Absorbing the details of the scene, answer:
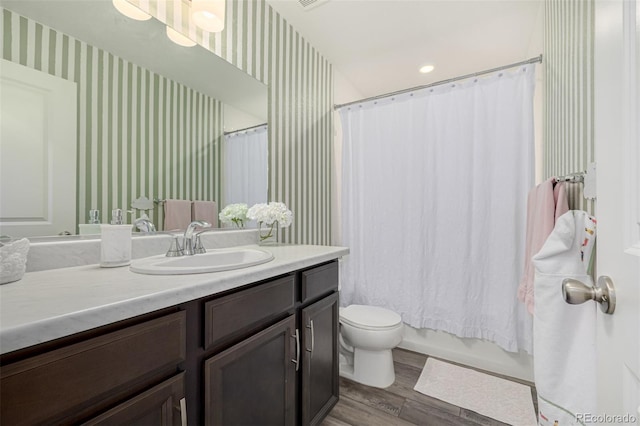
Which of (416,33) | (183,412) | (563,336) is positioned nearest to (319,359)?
(183,412)

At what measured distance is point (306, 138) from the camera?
2146 millimetres

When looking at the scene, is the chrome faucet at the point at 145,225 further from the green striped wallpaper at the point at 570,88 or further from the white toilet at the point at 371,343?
the green striped wallpaper at the point at 570,88

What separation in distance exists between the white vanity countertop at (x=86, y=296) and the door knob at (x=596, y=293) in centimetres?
79

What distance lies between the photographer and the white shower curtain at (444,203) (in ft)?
5.85

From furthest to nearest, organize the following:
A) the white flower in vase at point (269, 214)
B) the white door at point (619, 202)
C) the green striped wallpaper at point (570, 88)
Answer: the white flower in vase at point (269, 214) < the green striped wallpaper at point (570, 88) < the white door at point (619, 202)

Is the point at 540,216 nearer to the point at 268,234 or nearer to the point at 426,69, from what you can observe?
the point at 268,234

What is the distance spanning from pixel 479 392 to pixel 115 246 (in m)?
2.08

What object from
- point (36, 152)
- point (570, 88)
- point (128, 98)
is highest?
point (570, 88)

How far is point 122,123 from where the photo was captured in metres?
1.08

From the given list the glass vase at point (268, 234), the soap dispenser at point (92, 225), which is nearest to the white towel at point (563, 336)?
the glass vase at point (268, 234)

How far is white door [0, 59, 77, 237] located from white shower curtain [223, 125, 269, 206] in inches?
27.0

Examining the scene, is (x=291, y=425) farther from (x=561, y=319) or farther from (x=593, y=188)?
(x=593, y=188)

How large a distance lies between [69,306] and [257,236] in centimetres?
119

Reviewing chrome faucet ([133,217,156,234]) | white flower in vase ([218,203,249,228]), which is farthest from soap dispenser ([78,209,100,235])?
white flower in vase ([218,203,249,228])
